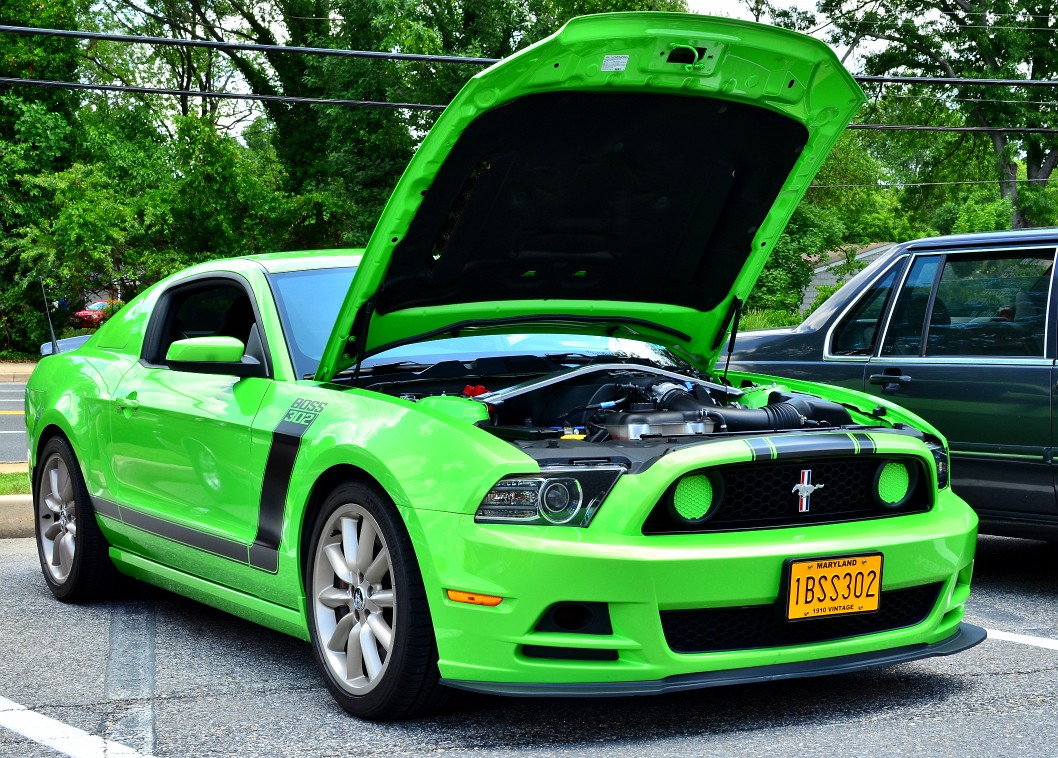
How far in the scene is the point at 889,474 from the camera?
4195mm

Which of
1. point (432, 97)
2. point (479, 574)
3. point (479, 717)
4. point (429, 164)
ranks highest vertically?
point (432, 97)

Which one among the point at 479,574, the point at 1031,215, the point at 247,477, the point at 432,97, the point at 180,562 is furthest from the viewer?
the point at 1031,215

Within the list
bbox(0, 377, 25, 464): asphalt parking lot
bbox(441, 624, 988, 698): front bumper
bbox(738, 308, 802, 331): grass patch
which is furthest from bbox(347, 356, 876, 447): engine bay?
bbox(738, 308, 802, 331): grass patch

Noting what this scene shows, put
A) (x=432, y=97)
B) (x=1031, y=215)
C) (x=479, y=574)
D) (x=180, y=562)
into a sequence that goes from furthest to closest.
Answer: (x=1031, y=215) < (x=432, y=97) < (x=180, y=562) < (x=479, y=574)

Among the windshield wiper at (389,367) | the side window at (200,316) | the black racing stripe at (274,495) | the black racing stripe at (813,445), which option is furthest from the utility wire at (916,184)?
the black racing stripe at (274,495)

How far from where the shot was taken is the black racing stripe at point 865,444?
4055mm

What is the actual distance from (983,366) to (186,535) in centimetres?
355

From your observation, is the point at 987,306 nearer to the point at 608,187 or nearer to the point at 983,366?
the point at 983,366

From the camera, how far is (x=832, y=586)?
3.85m

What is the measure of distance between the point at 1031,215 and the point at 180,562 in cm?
3481

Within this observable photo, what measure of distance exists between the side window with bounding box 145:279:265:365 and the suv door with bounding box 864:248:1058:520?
3027mm

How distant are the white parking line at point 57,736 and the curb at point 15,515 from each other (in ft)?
12.0

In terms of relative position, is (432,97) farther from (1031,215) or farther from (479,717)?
(479,717)

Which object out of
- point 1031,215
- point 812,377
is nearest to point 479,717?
point 812,377
